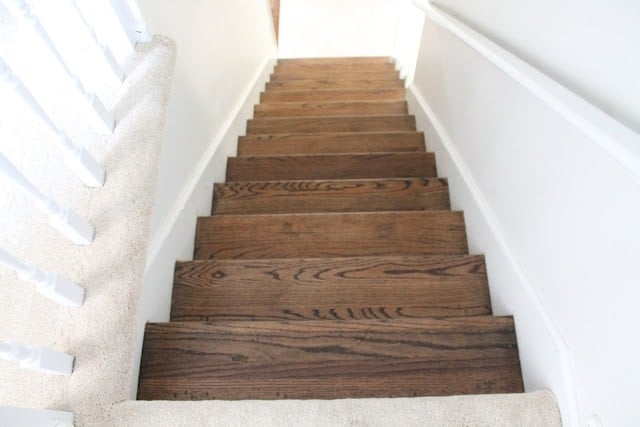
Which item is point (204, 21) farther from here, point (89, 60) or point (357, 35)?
point (357, 35)

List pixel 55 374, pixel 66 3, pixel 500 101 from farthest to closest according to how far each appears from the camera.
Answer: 1. pixel 500 101
2. pixel 66 3
3. pixel 55 374

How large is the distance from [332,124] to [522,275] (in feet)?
5.22

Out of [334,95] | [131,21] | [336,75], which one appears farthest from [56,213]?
[336,75]

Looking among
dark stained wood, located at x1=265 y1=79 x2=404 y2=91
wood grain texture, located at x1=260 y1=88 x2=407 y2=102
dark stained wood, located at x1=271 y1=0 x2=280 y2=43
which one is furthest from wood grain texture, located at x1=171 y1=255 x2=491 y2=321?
dark stained wood, located at x1=271 y1=0 x2=280 y2=43

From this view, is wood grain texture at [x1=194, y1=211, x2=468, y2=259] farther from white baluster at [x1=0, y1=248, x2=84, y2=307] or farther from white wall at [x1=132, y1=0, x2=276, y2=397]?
white baluster at [x1=0, y1=248, x2=84, y2=307]

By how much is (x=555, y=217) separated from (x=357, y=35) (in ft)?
14.7

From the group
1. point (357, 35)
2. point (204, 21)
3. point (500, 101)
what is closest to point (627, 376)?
point (500, 101)

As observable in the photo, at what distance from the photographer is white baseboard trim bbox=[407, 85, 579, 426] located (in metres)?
0.90

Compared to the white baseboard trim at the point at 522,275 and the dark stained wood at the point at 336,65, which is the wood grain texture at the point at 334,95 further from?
the white baseboard trim at the point at 522,275

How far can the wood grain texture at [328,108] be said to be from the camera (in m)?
2.65

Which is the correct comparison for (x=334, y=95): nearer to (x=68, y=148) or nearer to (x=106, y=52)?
(x=106, y=52)

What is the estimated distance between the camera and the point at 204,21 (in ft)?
5.65

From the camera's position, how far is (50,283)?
854 mm

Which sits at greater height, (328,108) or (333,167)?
(328,108)
